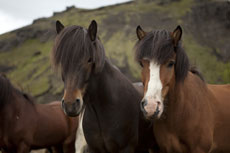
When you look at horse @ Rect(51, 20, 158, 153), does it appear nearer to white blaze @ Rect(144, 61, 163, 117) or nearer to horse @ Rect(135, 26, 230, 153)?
horse @ Rect(135, 26, 230, 153)

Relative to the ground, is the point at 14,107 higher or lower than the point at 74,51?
lower

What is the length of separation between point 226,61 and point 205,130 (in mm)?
22308

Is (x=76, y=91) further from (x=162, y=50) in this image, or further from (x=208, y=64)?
(x=208, y=64)

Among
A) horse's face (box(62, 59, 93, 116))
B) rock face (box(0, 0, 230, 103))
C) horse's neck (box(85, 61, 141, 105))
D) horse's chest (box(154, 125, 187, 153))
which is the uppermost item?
horse's face (box(62, 59, 93, 116))

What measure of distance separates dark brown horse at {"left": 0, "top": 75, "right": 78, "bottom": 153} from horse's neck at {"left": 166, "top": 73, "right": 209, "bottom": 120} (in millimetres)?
3550

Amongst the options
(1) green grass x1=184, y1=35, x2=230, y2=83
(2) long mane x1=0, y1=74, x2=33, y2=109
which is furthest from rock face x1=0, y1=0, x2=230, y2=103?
(2) long mane x1=0, y1=74, x2=33, y2=109

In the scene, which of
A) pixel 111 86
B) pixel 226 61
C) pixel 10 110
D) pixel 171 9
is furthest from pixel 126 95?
pixel 171 9

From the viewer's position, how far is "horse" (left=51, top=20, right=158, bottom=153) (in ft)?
11.0

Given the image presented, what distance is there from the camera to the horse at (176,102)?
3324 mm

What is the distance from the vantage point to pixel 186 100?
3.83 m

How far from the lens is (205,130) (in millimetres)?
3727

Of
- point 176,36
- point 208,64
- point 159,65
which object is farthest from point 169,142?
point 208,64

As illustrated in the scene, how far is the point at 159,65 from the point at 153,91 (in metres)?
0.35

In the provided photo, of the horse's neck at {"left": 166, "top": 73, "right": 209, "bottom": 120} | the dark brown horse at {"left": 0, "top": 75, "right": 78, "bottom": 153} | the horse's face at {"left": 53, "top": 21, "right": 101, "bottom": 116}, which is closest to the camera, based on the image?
the horse's face at {"left": 53, "top": 21, "right": 101, "bottom": 116}
